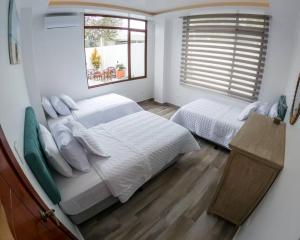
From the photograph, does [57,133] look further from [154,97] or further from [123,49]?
[154,97]

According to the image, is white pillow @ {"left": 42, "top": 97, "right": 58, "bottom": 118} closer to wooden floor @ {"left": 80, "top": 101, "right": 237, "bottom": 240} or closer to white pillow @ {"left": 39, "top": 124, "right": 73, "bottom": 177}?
white pillow @ {"left": 39, "top": 124, "right": 73, "bottom": 177}

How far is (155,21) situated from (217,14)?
1.61m

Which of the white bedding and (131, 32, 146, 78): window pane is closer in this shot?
the white bedding

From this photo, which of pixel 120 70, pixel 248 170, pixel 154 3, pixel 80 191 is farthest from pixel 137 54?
pixel 248 170

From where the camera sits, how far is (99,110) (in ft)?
12.1

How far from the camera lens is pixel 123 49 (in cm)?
481

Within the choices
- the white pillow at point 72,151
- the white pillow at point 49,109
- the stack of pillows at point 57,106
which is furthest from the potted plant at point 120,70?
the white pillow at point 72,151

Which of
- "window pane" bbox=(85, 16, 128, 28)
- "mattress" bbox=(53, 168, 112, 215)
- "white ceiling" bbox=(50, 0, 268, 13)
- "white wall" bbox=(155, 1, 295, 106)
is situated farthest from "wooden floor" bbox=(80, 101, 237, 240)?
"window pane" bbox=(85, 16, 128, 28)

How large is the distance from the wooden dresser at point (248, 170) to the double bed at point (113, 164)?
85cm

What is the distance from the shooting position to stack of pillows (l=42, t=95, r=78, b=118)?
333 cm

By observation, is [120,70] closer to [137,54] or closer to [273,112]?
[137,54]

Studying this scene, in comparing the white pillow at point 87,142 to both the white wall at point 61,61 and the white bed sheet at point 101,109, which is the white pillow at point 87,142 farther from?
the white wall at point 61,61

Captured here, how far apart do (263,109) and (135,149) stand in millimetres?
2321

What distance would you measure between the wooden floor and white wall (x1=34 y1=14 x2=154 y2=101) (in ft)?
8.68
